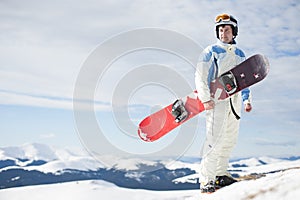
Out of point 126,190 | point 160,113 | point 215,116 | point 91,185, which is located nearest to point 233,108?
point 215,116

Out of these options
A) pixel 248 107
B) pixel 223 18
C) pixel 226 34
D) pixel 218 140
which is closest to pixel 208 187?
pixel 218 140

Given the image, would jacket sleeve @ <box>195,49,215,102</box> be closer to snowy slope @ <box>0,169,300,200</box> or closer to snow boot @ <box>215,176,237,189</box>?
snow boot @ <box>215,176,237,189</box>

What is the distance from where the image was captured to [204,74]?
243 inches

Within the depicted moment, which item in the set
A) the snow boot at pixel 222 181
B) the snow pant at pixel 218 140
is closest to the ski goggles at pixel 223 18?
the snow pant at pixel 218 140

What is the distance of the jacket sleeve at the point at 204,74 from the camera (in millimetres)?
6117

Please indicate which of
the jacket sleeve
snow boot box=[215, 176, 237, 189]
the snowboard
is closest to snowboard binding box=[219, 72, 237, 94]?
the snowboard

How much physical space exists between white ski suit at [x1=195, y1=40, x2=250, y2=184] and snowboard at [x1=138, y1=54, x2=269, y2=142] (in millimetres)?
130

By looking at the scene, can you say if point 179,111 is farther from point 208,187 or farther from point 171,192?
point 171,192

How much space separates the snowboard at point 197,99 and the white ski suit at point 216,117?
13cm

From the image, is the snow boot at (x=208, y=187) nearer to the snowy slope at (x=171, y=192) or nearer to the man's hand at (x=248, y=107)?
the snowy slope at (x=171, y=192)

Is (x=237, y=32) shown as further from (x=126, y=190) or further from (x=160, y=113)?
(x=126, y=190)

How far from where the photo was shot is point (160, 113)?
7656mm

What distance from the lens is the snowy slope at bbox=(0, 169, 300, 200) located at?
10.2ft

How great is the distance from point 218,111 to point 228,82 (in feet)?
1.91
